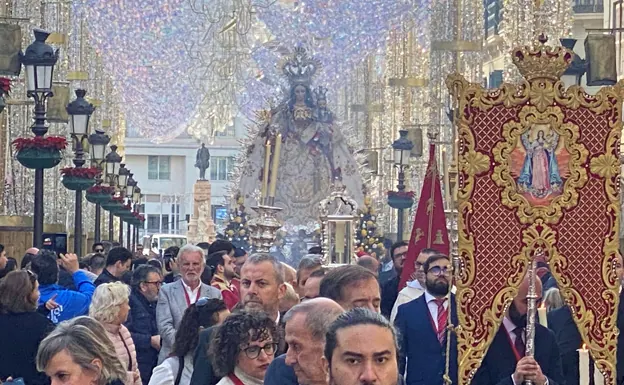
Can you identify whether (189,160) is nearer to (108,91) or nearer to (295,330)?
(108,91)

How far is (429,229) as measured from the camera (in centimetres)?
1730

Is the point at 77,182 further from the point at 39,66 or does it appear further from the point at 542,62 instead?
the point at 542,62

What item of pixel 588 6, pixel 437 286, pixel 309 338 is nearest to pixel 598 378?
pixel 437 286

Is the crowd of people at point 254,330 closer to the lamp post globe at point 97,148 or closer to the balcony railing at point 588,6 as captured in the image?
the lamp post globe at point 97,148

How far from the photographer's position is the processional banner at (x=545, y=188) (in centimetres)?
1123

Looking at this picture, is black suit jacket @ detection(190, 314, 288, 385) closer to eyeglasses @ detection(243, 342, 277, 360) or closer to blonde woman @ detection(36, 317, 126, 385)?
eyeglasses @ detection(243, 342, 277, 360)

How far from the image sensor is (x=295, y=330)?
8.21 meters

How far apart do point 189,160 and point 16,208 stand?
76.2m

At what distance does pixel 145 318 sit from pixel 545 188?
16.7 ft

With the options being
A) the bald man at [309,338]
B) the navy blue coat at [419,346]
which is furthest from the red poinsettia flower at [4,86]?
the bald man at [309,338]

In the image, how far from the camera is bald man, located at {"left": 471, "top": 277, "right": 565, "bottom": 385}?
11.0 metres

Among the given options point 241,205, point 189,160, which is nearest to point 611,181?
point 241,205

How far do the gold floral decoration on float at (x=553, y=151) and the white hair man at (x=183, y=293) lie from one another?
14.7 ft

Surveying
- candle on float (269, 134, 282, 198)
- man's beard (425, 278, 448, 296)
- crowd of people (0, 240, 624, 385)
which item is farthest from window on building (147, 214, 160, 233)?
man's beard (425, 278, 448, 296)
